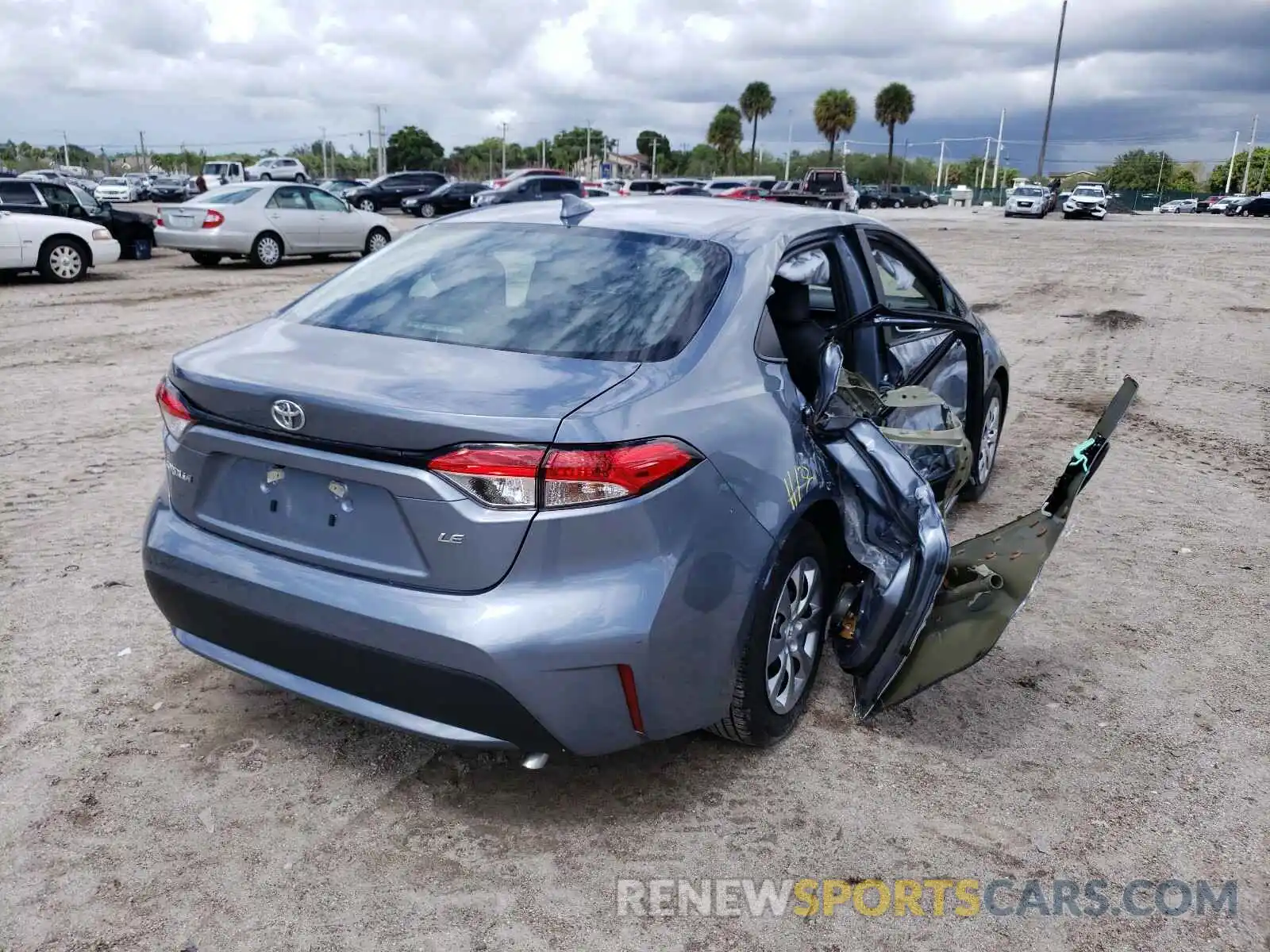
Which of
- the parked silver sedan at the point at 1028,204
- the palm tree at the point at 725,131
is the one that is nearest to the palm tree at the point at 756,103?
the palm tree at the point at 725,131

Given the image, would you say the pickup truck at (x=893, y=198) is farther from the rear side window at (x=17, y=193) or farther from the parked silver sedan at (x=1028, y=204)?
the rear side window at (x=17, y=193)

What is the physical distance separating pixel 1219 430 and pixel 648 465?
6.57 m

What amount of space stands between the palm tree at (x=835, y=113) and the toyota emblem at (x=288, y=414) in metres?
90.9

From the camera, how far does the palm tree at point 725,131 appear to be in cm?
9938

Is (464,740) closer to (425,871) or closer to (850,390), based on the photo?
(425,871)

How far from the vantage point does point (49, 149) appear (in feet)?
452

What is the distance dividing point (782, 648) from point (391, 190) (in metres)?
38.2

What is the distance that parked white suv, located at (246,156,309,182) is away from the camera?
43156mm

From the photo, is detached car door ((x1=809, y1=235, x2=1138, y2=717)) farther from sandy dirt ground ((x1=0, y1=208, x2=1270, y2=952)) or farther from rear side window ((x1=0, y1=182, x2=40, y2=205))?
rear side window ((x1=0, y1=182, x2=40, y2=205))

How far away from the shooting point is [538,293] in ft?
10.5

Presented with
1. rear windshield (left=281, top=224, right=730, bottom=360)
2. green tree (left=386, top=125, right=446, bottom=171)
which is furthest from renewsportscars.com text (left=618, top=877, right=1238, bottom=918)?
green tree (left=386, top=125, right=446, bottom=171)

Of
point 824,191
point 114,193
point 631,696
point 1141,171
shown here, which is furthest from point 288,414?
point 1141,171

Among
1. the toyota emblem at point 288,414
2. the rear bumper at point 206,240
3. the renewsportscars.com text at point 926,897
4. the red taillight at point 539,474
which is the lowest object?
the renewsportscars.com text at point 926,897

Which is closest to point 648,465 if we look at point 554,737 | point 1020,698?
point 554,737
